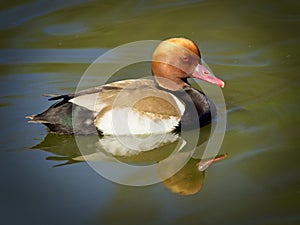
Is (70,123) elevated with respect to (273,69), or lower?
elevated

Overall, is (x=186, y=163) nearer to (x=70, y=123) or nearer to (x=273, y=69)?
(x=70, y=123)

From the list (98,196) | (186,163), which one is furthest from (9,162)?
(186,163)

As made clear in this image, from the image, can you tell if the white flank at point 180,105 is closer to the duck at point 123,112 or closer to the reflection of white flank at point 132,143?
the duck at point 123,112

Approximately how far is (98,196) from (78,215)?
266 mm

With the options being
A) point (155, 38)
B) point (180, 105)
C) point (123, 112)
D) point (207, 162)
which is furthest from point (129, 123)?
point (155, 38)

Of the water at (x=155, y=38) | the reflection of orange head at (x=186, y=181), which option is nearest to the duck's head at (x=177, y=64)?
the water at (x=155, y=38)

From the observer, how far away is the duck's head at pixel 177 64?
192 inches

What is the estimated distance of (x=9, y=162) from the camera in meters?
4.41

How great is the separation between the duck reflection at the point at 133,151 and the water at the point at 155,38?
33mm

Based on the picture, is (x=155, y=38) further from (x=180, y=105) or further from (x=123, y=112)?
(x=123, y=112)

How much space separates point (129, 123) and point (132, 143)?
6.1 inches

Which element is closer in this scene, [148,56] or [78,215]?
[78,215]

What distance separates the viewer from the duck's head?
4.87 metres

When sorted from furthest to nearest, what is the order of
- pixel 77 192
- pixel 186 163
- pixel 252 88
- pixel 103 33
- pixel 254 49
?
pixel 103 33 → pixel 254 49 → pixel 252 88 → pixel 186 163 → pixel 77 192
